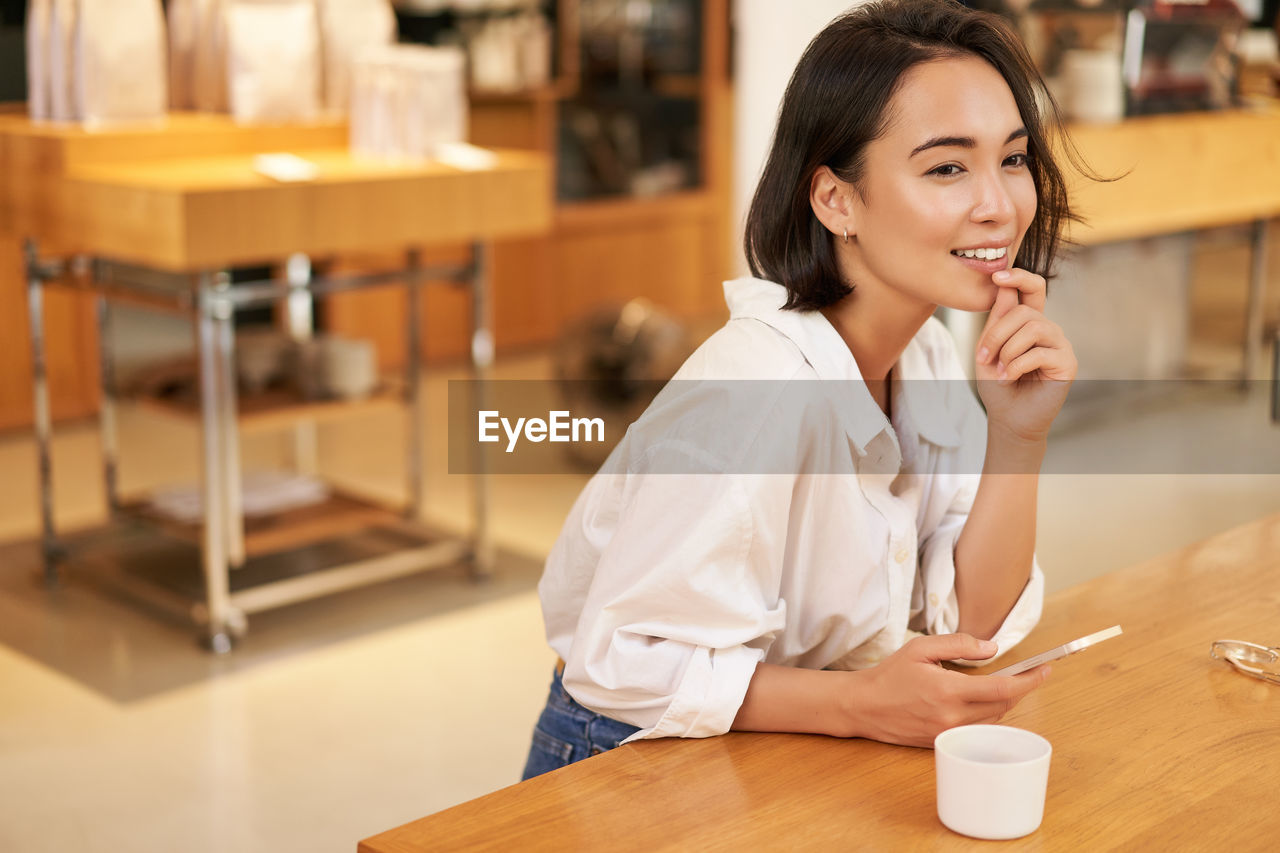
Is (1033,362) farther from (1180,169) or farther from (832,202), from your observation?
(1180,169)

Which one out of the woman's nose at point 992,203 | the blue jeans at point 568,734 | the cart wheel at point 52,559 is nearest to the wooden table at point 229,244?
the cart wheel at point 52,559

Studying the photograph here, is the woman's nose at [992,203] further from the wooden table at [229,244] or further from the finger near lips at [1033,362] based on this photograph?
the wooden table at [229,244]

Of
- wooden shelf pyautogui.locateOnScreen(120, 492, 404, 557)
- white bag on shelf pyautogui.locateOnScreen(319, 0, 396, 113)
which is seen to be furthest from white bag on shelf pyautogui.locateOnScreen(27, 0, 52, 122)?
wooden shelf pyautogui.locateOnScreen(120, 492, 404, 557)

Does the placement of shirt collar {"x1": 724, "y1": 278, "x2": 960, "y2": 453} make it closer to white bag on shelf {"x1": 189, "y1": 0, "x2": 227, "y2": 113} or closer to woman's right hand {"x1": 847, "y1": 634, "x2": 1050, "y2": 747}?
woman's right hand {"x1": 847, "y1": 634, "x2": 1050, "y2": 747}

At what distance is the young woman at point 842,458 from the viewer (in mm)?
1024

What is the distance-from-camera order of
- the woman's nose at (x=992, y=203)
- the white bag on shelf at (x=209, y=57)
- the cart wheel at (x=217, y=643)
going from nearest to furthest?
the woman's nose at (x=992, y=203)
the cart wheel at (x=217, y=643)
the white bag on shelf at (x=209, y=57)

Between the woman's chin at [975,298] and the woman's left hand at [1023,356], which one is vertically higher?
the woman's chin at [975,298]

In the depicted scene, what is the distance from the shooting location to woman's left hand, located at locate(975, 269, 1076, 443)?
109cm

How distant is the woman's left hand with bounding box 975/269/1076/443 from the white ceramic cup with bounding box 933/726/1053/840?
31 centimetres

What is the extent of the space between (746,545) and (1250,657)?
1.44 feet

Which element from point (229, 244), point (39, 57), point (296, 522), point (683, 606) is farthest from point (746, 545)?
point (39, 57)

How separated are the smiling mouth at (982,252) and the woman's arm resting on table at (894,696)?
0.97 feet

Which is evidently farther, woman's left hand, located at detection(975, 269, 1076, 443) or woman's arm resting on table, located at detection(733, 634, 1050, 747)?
woman's left hand, located at detection(975, 269, 1076, 443)

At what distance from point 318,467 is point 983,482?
3.38 meters
